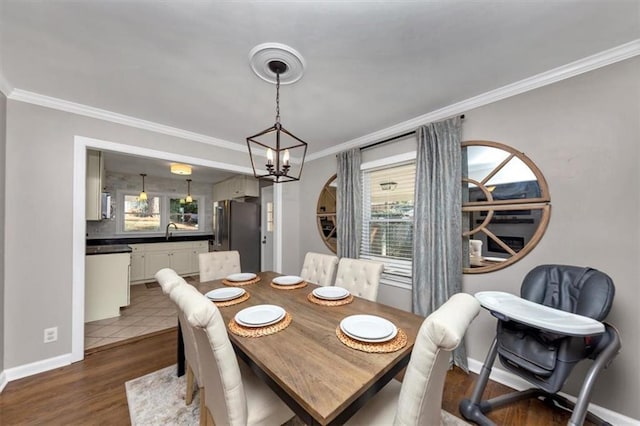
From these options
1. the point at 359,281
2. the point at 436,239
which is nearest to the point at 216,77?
the point at 359,281

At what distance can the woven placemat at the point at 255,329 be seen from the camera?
1.23 m

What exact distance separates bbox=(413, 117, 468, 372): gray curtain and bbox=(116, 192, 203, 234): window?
18.9 ft

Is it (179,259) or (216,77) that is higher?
(216,77)

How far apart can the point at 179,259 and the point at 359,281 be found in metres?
4.93

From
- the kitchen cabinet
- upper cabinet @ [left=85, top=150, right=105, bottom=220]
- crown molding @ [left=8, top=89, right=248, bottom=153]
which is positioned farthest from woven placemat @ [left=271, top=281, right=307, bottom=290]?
upper cabinet @ [left=85, top=150, right=105, bottom=220]

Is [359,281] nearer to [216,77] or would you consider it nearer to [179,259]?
[216,77]

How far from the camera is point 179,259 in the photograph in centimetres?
540

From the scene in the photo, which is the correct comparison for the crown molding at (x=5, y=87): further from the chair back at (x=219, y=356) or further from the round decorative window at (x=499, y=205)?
the round decorative window at (x=499, y=205)

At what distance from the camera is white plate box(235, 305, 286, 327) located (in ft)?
4.23

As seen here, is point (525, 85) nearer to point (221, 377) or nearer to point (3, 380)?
point (221, 377)

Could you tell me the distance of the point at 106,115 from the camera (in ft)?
7.84

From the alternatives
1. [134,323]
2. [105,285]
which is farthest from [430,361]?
[105,285]

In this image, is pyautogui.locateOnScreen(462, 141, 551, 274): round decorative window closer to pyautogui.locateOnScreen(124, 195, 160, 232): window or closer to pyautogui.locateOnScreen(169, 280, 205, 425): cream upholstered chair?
pyautogui.locateOnScreen(169, 280, 205, 425): cream upholstered chair

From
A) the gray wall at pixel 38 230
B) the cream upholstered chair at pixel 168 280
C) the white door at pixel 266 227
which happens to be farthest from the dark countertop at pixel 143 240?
the cream upholstered chair at pixel 168 280
